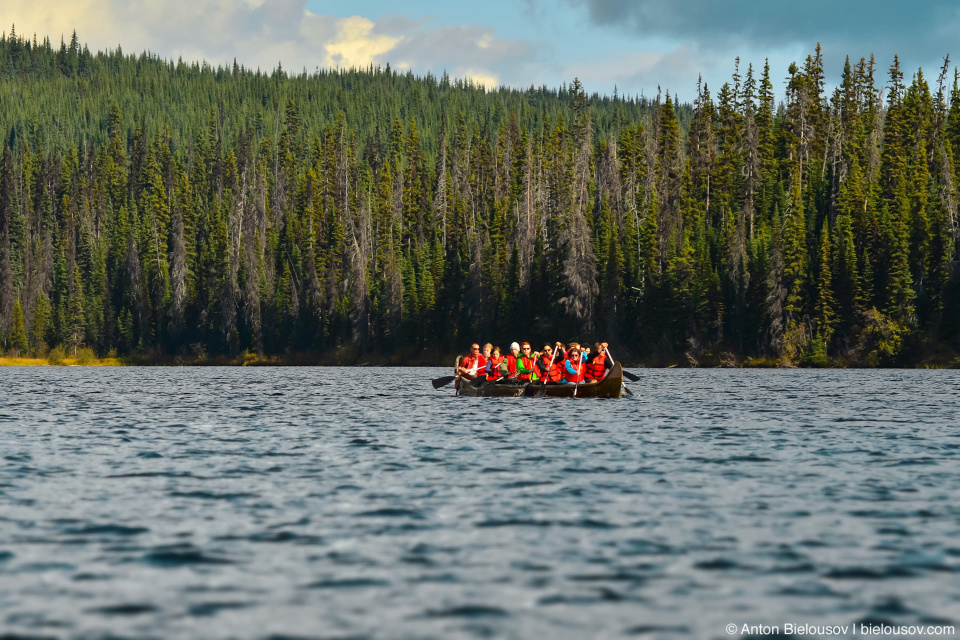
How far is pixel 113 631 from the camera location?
32.2 ft

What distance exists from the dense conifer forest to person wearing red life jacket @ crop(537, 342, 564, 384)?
4904 cm

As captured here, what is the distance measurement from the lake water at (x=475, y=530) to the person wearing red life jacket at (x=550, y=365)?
38.0 feet

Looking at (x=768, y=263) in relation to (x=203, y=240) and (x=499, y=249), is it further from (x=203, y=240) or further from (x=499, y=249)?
(x=203, y=240)

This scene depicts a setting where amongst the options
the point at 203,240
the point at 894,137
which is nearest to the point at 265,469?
the point at 894,137

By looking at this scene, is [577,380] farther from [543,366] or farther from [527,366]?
[527,366]

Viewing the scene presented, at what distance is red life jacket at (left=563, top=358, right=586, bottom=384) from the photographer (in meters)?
42.0

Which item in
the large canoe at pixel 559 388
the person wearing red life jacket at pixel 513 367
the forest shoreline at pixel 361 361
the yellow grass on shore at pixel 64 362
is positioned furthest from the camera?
the yellow grass on shore at pixel 64 362

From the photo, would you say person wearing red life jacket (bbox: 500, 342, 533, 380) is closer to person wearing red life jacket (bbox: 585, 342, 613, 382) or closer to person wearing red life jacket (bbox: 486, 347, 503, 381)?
person wearing red life jacket (bbox: 486, 347, 503, 381)

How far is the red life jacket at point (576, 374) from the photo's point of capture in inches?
1655

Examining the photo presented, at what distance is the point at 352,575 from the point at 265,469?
960 centimetres

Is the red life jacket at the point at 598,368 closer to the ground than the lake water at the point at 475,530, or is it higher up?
higher up

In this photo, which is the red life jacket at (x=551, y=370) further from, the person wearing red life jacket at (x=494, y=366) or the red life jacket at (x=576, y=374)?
the person wearing red life jacket at (x=494, y=366)

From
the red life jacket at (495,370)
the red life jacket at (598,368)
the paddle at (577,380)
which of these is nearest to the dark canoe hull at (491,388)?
the red life jacket at (495,370)

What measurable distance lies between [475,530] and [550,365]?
28.6 m
